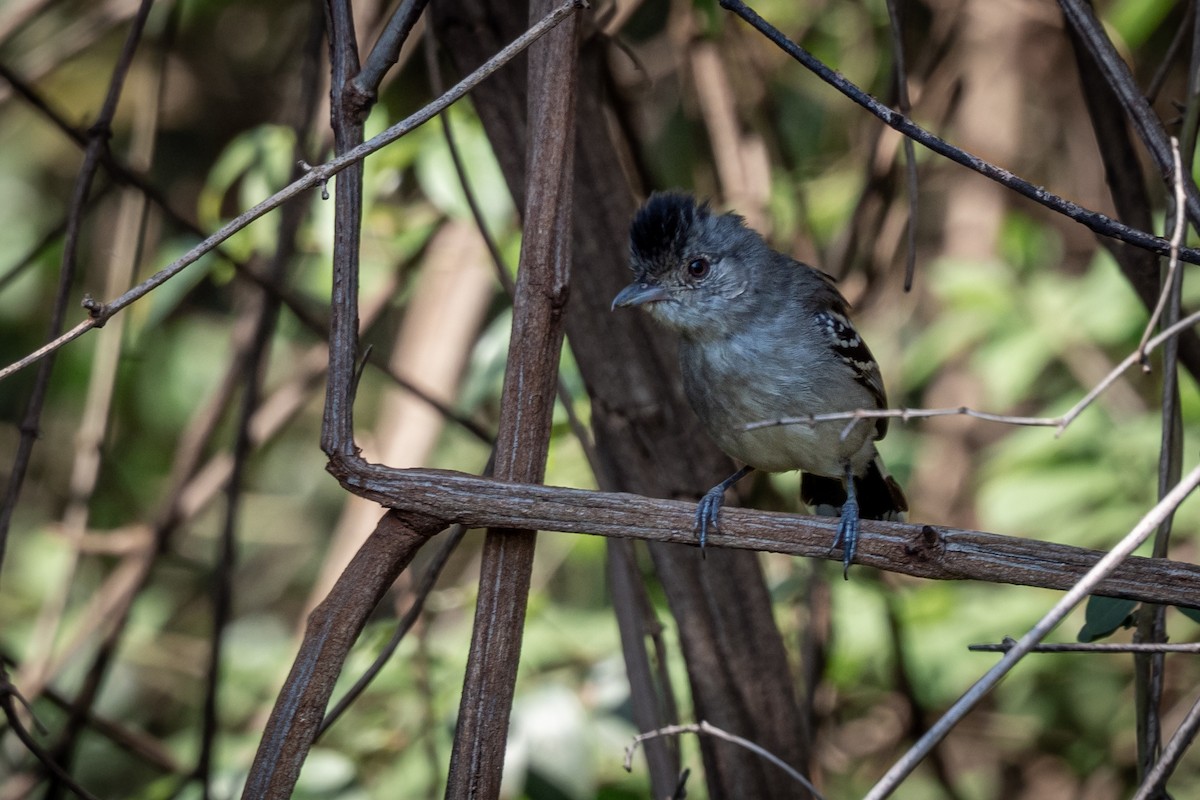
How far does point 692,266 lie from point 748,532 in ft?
5.75

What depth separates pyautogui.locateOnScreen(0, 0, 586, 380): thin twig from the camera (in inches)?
81.0

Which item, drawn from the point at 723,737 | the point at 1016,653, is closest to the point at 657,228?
the point at 723,737

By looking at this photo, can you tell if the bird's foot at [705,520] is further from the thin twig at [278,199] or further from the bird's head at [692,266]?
the bird's head at [692,266]

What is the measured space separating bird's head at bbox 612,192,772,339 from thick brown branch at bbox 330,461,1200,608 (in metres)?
1.29

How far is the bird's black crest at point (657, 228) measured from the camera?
364cm

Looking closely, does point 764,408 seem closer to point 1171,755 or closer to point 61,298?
point 1171,755

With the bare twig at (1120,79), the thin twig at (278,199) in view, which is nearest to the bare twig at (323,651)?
the thin twig at (278,199)

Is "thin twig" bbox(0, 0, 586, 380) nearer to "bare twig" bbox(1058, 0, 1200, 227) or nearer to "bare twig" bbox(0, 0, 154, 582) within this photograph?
"bare twig" bbox(0, 0, 154, 582)

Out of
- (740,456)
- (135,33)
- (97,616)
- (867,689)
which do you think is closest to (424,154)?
(135,33)

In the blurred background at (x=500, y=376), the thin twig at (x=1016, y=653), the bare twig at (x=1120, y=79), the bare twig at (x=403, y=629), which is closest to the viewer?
the thin twig at (x=1016, y=653)

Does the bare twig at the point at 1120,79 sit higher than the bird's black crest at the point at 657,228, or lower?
lower

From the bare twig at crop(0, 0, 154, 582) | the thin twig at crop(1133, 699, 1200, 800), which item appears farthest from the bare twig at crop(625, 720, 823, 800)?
the bare twig at crop(0, 0, 154, 582)

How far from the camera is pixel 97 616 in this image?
17.0 ft

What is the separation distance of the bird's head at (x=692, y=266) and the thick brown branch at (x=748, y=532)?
129 centimetres
